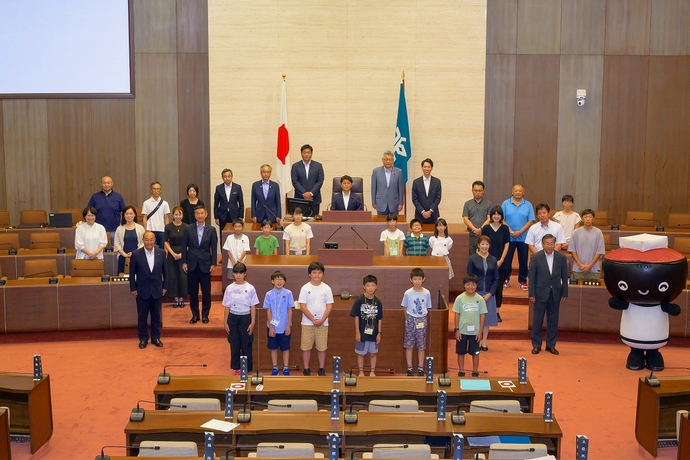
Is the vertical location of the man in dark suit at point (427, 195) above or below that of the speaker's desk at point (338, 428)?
above

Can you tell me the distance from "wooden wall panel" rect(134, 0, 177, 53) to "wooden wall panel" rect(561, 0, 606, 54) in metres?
7.21

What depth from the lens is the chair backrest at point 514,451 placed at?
20.0 feet

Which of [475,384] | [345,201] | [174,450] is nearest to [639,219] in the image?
[345,201]

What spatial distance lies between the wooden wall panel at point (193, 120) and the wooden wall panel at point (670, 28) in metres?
8.31

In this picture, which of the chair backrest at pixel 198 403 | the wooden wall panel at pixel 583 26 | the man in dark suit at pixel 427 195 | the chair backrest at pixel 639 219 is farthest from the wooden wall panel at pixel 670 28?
the chair backrest at pixel 198 403

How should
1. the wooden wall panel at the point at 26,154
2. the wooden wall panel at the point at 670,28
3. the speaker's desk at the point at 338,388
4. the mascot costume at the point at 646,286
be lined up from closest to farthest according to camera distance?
the speaker's desk at the point at 338,388, the mascot costume at the point at 646,286, the wooden wall panel at the point at 670,28, the wooden wall panel at the point at 26,154

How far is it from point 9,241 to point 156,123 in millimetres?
3681

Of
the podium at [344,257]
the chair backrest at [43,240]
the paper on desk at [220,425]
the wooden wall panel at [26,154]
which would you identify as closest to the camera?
the paper on desk at [220,425]

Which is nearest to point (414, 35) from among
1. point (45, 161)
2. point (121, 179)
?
point (121, 179)

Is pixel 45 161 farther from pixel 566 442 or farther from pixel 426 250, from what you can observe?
pixel 566 442

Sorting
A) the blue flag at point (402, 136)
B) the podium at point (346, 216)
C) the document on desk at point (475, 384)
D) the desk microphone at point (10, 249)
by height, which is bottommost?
the document on desk at point (475, 384)

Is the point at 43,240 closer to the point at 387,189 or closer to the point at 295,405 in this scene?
the point at 387,189

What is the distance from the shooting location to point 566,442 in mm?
7863

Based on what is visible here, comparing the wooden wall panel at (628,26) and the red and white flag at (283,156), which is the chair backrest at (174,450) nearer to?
the red and white flag at (283,156)
